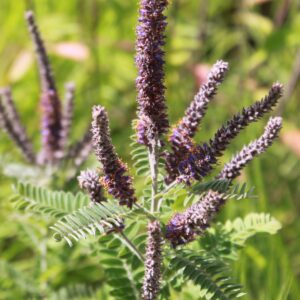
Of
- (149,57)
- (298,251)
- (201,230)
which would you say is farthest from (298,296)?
(149,57)

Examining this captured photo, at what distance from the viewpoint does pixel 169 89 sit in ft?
10.7

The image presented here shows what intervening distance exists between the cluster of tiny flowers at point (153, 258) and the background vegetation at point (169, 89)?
61 cm

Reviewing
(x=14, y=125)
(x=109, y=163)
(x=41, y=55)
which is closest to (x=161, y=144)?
(x=109, y=163)

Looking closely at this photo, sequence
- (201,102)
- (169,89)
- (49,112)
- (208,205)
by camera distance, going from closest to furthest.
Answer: (208,205) < (201,102) < (49,112) < (169,89)

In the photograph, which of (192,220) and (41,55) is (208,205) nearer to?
(192,220)

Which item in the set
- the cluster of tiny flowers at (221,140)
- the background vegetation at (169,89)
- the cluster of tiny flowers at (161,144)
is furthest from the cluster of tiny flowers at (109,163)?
the background vegetation at (169,89)

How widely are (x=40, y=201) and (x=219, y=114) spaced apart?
6.45 ft

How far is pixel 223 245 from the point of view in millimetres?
1338

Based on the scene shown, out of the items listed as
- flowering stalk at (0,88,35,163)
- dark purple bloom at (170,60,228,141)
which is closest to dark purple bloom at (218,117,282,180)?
dark purple bloom at (170,60,228,141)

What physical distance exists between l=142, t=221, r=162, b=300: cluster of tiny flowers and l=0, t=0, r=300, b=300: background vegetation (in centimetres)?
61

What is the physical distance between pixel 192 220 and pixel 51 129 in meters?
0.89

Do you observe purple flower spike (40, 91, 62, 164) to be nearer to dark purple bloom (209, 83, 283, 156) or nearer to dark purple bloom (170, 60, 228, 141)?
dark purple bloom (170, 60, 228, 141)

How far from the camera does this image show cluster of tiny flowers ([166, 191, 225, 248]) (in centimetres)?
103

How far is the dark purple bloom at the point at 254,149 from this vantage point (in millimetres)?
1068
